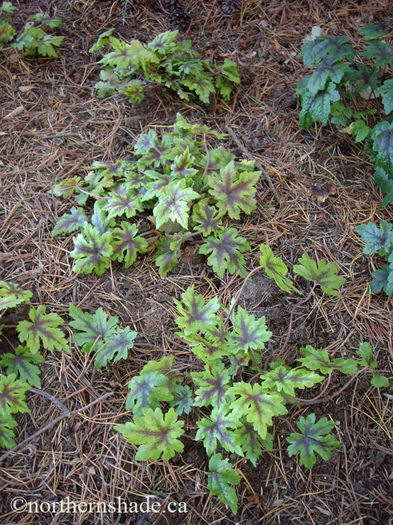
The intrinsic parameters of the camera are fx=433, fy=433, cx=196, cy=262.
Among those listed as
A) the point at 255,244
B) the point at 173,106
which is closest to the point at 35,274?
the point at 255,244

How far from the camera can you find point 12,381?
1753 millimetres

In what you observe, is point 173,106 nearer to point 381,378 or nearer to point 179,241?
point 179,241

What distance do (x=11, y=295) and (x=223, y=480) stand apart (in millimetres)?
1147

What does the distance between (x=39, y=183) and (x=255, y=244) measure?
1.23m

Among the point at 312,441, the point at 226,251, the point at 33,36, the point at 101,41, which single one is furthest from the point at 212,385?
the point at 33,36

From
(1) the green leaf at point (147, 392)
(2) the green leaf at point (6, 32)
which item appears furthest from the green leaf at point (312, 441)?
(2) the green leaf at point (6, 32)

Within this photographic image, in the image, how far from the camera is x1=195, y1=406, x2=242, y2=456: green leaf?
158cm

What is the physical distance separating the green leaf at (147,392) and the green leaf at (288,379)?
15.3 inches

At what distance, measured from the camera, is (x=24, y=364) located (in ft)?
6.08

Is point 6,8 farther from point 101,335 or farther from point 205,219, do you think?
point 101,335

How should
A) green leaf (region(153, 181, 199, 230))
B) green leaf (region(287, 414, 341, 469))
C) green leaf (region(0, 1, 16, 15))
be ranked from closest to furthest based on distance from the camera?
green leaf (region(287, 414, 341, 469)) < green leaf (region(153, 181, 199, 230)) < green leaf (region(0, 1, 16, 15))

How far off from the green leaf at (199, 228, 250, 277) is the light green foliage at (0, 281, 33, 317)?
82cm

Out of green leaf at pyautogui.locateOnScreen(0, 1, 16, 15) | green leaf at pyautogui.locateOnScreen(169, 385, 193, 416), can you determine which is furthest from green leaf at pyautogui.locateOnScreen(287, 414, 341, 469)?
green leaf at pyautogui.locateOnScreen(0, 1, 16, 15)

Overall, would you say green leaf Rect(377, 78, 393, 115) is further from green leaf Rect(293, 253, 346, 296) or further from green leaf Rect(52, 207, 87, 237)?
green leaf Rect(52, 207, 87, 237)
